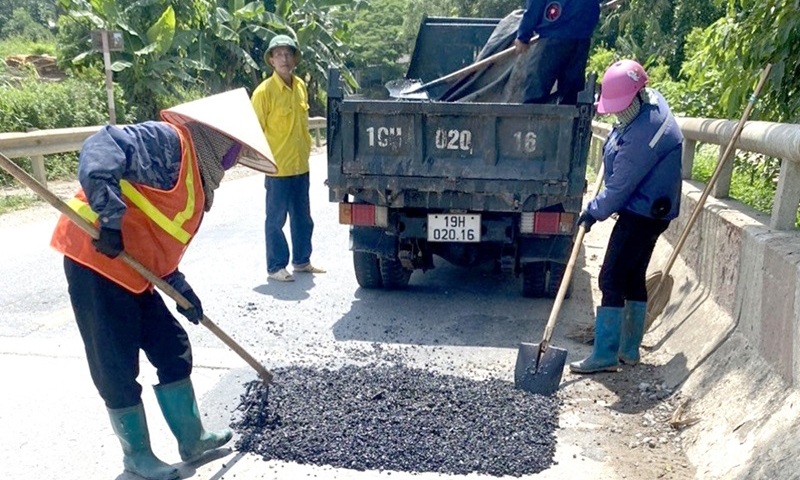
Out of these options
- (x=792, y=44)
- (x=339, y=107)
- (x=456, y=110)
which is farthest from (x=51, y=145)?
(x=792, y=44)

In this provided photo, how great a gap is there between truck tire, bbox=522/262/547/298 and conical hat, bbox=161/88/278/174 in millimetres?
3251

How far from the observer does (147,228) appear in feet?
11.0

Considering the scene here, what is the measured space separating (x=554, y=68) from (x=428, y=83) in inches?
58.3

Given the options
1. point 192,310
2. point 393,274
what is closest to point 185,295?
point 192,310

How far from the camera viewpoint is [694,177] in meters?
6.80

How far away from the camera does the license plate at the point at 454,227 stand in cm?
593

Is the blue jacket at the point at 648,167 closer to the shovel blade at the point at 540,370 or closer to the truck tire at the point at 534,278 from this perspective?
the shovel blade at the point at 540,370

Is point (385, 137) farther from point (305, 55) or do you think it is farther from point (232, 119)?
point (305, 55)

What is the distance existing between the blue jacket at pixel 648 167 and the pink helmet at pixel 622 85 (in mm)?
128

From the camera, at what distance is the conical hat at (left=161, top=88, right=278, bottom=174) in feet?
11.3

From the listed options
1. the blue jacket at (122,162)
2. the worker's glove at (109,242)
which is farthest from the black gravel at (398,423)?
the blue jacket at (122,162)

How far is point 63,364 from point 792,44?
16.7 ft

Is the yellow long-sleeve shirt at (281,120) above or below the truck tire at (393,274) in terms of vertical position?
above

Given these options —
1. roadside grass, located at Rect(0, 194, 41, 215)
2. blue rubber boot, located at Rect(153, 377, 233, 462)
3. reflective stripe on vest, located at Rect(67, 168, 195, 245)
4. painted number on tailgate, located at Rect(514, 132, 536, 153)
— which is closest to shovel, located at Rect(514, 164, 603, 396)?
painted number on tailgate, located at Rect(514, 132, 536, 153)
